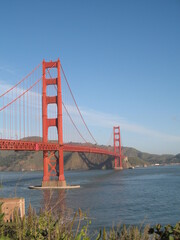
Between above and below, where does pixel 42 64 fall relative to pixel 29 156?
above

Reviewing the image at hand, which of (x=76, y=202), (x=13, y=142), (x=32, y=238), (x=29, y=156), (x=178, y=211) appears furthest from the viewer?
(x=29, y=156)

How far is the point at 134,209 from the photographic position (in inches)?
931

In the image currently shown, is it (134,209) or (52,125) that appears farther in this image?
(52,125)

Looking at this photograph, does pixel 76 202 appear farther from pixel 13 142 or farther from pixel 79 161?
pixel 79 161

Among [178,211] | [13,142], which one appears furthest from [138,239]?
[13,142]

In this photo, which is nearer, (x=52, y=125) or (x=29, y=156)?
(x=52, y=125)

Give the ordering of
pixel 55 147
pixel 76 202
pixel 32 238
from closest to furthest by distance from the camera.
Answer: pixel 32 238
pixel 76 202
pixel 55 147

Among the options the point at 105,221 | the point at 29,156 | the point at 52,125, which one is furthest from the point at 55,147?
the point at 29,156

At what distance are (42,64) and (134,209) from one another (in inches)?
1237

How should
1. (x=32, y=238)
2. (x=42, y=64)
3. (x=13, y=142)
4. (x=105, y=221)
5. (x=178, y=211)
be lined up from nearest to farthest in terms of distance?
(x=32, y=238), (x=105, y=221), (x=178, y=211), (x=13, y=142), (x=42, y=64)

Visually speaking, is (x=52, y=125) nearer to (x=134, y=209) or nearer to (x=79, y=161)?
(x=134, y=209)

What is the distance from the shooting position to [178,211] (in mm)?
22438

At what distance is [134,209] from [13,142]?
15387 mm

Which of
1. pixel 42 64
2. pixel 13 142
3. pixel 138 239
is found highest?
pixel 42 64
